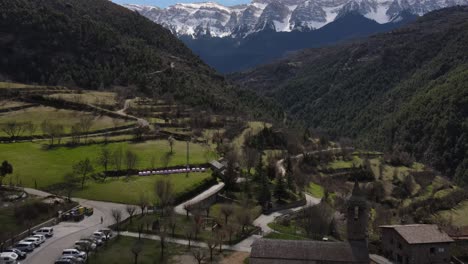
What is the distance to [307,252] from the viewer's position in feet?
176

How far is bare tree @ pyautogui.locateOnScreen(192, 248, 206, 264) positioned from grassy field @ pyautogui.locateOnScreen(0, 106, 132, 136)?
6792 centimetres

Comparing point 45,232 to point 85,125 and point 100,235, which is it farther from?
point 85,125

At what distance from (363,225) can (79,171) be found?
165 feet

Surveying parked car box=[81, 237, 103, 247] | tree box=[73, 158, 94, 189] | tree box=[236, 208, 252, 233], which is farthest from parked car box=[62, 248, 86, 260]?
tree box=[73, 158, 94, 189]

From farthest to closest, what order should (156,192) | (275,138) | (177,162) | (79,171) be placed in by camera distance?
(275,138), (177,162), (79,171), (156,192)

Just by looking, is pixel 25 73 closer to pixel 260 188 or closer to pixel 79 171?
pixel 79 171

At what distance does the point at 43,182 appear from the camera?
278 ft

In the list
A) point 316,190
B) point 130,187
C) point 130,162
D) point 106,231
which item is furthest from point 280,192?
point 106,231

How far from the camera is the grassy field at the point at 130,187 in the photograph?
266ft

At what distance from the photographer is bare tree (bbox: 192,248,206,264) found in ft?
189

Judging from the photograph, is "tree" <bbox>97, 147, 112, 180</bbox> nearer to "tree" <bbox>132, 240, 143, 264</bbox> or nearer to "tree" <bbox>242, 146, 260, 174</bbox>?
"tree" <bbox>242, 146, 260, 174</bbox>

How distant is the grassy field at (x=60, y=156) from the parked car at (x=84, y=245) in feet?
81.2

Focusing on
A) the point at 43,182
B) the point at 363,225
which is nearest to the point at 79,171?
the point at 43,182

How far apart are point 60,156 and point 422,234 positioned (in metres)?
62.2
